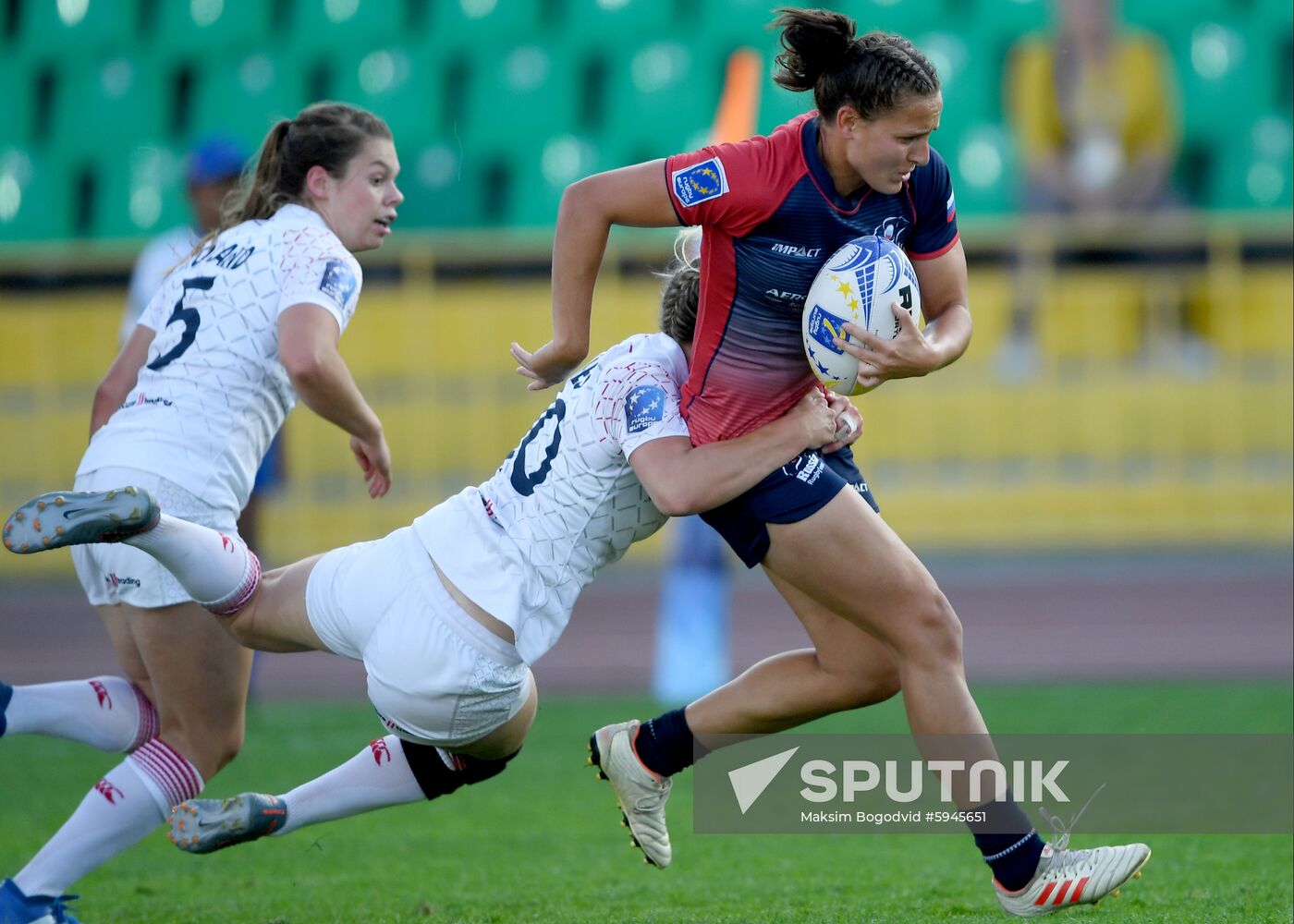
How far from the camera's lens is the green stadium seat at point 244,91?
12828 millimetres

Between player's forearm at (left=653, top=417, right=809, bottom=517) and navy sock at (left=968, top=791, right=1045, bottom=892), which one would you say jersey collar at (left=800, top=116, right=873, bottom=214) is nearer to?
player's forearm at (left=653, top=417, right=809, bottom=517)

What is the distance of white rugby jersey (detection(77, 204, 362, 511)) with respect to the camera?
4.23m

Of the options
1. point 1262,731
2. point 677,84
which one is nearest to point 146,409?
point 1262,731

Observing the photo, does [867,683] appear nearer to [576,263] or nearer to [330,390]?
[576,263]

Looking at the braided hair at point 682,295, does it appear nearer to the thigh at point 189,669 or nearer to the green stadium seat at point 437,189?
the thigh at point 189,669

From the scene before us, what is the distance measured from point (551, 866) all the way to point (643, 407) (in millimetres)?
1735

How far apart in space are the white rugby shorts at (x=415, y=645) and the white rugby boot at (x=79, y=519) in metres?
0.46

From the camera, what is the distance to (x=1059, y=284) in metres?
11.3

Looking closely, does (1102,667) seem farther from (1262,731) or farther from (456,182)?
(456,182)

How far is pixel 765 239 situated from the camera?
3795 millimetres

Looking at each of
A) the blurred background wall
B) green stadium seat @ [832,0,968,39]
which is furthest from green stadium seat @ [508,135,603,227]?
green stadium seat @ [832,0,968,39]

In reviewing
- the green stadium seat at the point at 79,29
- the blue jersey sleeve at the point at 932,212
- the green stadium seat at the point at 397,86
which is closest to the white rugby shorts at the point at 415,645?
the blue jersey sleeve at the point at 932,212

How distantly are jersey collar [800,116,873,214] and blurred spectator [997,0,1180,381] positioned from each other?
7.70m

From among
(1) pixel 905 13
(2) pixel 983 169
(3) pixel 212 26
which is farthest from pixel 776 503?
(3) pixel 212 26
